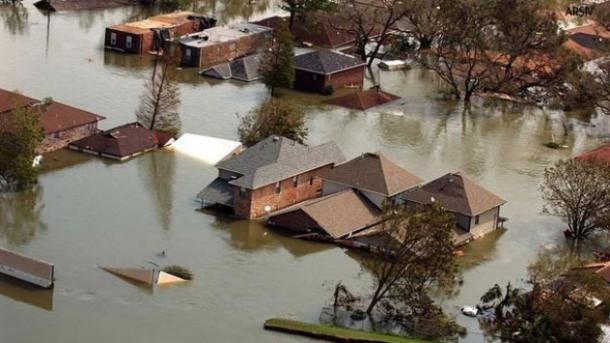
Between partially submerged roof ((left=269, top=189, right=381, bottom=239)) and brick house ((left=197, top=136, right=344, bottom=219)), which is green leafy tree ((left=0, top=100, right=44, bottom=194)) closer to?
brick house ((left=197, top=136, right=344, bottom=219))

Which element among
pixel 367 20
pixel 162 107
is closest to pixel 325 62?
pixel 367 20

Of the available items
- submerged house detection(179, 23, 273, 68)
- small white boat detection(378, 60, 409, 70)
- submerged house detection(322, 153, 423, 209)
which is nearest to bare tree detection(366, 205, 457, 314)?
submerged house detection(322, 153, 423, 209)

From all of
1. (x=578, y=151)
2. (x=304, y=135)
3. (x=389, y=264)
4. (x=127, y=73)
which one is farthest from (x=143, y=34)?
(x=389, y=264)

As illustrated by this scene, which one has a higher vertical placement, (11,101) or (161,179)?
(11,101)

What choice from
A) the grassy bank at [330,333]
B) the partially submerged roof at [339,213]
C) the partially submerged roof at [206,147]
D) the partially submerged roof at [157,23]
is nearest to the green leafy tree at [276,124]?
the partially submerged roof at [206,147]

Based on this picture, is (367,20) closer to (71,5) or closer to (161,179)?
(71,5)

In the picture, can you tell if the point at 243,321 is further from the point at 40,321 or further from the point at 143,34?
the point at 143,34
